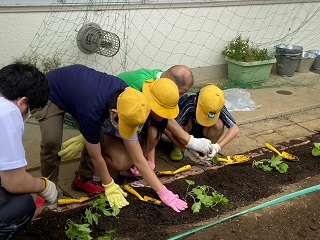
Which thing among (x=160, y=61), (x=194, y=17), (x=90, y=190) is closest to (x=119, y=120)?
(x=90, y=190)

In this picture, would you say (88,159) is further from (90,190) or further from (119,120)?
(119,120)

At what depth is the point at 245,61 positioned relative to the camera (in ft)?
20.2

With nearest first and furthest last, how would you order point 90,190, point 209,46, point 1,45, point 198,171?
point 90,190 < point 198,171 < point 1,45 < point 209,46

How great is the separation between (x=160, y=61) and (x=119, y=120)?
3.21 metres

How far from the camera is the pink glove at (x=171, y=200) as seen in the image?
295 centimetres

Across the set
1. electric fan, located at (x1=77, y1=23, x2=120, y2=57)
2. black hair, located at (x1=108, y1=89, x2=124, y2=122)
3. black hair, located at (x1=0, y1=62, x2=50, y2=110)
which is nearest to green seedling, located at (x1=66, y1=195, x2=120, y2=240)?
black hair, located at (x1=108, y1=89, x2=124, y2=122)

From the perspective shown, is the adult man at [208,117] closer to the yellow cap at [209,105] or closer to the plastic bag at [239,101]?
the yellow cap at [209,105]

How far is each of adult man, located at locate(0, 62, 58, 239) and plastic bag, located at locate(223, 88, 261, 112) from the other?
3.32m

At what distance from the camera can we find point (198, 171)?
11.4ft

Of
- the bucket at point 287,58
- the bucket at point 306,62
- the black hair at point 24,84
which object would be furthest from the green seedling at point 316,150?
the bucket at point 306,62

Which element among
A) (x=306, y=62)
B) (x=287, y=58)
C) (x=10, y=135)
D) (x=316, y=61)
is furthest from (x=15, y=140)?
(x=316, y=61)

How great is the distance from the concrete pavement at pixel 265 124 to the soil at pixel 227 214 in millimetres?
357

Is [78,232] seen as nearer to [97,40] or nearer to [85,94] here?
[85,94]

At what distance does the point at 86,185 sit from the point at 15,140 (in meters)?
1.32
